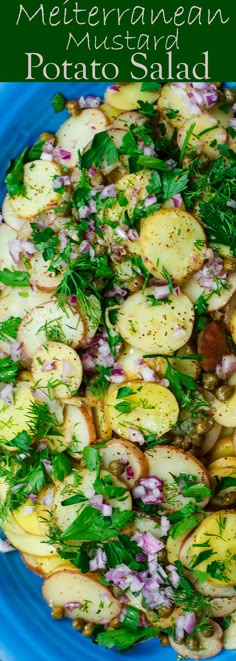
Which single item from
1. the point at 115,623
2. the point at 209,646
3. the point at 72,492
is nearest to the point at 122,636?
the point at 115,623

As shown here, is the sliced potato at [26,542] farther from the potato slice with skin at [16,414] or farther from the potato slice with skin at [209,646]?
the potato slice with skin at [209,646]

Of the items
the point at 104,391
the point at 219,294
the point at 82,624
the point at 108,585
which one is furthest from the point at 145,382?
the point at 82,624

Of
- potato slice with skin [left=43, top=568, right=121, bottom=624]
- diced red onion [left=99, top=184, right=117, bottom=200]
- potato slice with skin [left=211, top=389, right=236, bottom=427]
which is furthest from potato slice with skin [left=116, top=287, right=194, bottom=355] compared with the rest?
potato slice with skin [left=43, top=568, right=121, bottom=624]

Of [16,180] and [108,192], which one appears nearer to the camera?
[108,192]

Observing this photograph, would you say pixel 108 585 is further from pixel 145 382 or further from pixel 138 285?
pixel 138 285

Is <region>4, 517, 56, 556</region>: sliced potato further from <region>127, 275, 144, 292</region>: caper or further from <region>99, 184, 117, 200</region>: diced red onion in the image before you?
<region>99, 184, 117, 200</region>: diced red onion
